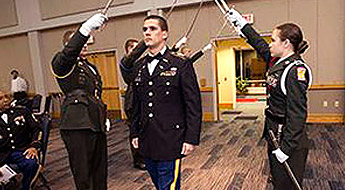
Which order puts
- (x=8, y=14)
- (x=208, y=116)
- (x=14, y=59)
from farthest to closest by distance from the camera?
(x=14, y=59)
(x=8, y=14)
(x=208, y=116)

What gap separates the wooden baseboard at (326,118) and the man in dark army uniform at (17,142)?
17.7 ft

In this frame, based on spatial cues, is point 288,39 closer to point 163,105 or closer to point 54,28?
point 163,105

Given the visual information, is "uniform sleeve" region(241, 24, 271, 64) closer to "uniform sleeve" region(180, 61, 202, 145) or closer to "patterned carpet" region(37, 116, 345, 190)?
"uniform sleeve" region(180, 61, 202, 145)

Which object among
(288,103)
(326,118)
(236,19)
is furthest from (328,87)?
(288,103)

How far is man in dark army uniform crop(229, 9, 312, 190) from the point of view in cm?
164

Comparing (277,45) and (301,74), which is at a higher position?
(277,45)

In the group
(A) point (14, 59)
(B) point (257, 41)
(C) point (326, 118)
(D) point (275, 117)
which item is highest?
(A) point (14, 59)

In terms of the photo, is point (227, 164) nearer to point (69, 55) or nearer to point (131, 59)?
point (131, 59)

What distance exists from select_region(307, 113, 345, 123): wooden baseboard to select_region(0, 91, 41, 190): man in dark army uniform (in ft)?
17.7

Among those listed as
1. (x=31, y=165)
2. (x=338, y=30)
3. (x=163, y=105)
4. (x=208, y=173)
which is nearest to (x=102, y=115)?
(x=163, y=105)

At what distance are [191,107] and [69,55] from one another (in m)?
0.85

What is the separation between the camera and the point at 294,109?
5.34 feet

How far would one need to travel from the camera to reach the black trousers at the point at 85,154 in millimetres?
2037

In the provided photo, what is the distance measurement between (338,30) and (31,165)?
5939 millimetres
